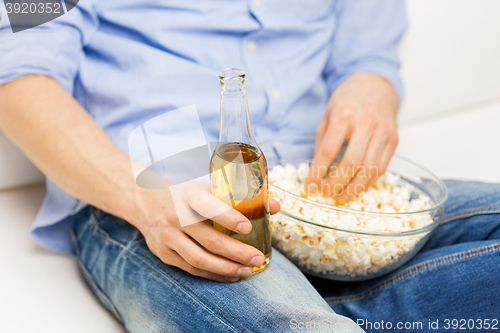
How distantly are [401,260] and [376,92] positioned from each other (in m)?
0.40

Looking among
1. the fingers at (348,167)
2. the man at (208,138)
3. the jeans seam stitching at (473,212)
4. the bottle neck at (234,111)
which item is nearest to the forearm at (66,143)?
the man at (208,138)

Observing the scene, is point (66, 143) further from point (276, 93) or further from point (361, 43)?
point (361, 43)

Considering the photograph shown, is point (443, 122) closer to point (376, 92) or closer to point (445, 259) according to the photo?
point (376, 92)

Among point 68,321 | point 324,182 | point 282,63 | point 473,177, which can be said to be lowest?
point 473,177

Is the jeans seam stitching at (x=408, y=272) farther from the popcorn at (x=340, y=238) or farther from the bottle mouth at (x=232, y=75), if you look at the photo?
the bottle mouth at (x=232, y=75)

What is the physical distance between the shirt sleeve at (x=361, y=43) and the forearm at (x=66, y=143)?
2.04ft

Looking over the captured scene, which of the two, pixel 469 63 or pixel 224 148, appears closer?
pixel 224 148

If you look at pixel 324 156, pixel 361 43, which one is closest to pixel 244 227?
pixel 324 156

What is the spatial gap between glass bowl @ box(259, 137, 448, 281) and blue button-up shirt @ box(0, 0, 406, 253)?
0.87ft

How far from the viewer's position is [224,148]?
52 cm

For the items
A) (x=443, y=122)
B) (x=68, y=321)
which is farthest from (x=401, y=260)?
(x=443, y=122)

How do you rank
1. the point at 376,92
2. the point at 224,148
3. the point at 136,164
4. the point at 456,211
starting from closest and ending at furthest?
the point at 224,148, the point at 136,164, the point at 456,211, the point at 376,92

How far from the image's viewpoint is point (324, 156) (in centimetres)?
75

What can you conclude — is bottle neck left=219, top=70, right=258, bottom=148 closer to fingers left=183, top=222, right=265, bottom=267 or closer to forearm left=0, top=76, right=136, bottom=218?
fingers left=183, top=222, right=265, bottom=267
